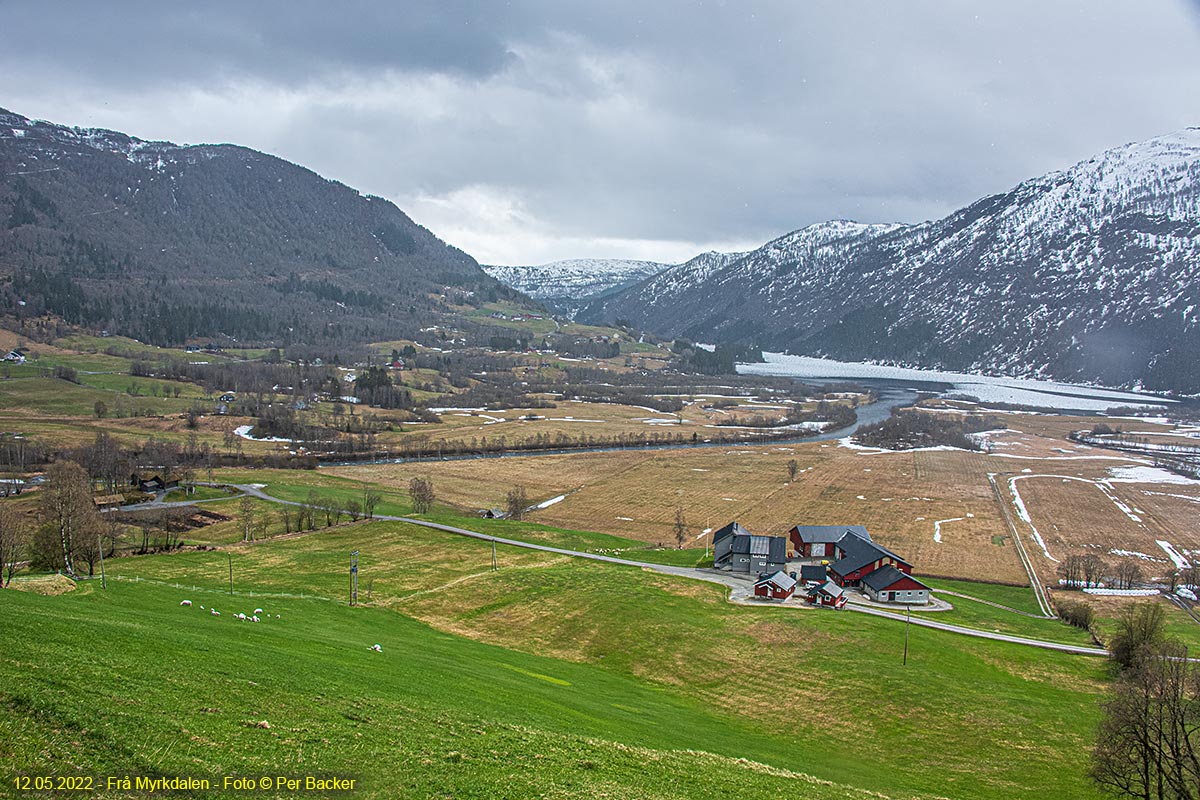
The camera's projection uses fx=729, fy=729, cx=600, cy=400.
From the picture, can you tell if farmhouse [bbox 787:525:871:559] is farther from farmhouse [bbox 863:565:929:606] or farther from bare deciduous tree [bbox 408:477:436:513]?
bare deciduous tree [bbox 408:477:436:513]

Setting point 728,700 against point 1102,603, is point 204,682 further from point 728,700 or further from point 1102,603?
point 1102,603

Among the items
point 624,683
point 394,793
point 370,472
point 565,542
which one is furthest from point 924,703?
point 370,472

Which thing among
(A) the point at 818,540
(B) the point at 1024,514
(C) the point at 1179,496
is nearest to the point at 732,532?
(A) the point at 818,540

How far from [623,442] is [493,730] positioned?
15178 centimetres

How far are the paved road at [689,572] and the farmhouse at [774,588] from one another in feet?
10.7

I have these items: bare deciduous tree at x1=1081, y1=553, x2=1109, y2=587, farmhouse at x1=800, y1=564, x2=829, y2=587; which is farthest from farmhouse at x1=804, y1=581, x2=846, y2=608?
bare deciduous tree at x1=1081, y1=553, x2=1109, y2=587

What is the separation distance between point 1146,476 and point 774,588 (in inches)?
4528

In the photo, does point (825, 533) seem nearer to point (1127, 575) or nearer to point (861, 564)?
point (861, 564)

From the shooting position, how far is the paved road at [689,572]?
55.4m

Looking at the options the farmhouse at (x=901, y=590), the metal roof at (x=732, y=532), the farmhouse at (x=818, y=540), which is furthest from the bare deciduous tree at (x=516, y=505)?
the farmhouse at (x=901, y=590)

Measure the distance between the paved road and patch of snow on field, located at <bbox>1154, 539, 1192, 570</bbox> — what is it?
41307 millimetres

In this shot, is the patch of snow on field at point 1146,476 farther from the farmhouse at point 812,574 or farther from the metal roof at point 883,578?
the farmhouse at point 812,574

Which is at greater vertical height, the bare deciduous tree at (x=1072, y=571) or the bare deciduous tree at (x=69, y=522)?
the bare deciduous tree at (x=69, y=522)

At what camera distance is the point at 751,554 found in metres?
72.2
